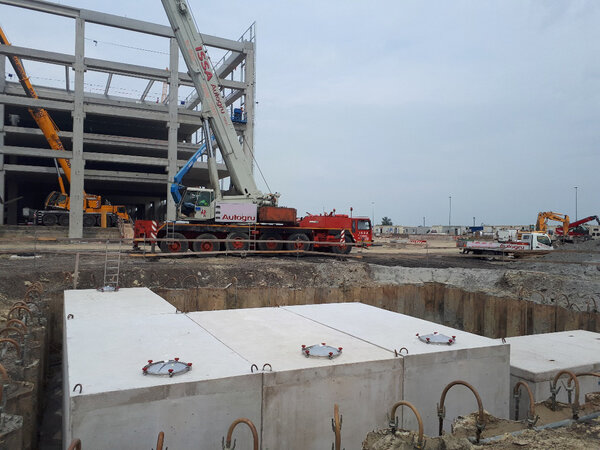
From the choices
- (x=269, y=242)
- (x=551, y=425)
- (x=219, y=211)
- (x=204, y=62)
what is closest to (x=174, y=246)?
(x=219, y=211)

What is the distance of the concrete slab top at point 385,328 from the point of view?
480 centimetres

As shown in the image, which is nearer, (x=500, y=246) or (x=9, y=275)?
(x=9, y=275)

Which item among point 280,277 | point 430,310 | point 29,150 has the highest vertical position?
point 29,150

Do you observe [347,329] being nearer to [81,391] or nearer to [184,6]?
[81,391]

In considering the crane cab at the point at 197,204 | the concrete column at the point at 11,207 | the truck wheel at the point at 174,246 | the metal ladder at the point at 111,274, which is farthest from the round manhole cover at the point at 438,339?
the concrete column at the point at 11,207

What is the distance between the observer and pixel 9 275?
35.1 ft

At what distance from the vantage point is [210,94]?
1870cm

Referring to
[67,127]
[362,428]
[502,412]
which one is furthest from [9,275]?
[67,127]

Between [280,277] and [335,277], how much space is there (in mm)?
2134

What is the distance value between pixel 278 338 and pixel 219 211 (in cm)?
1289

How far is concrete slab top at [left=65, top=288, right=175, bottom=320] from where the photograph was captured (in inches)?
246

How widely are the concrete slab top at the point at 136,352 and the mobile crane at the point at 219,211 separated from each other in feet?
36.2

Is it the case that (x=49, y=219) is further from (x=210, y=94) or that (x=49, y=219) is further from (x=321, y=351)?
(x=321, y=351)

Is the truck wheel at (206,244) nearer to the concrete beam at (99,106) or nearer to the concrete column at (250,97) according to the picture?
the concrete column at (250,97)
